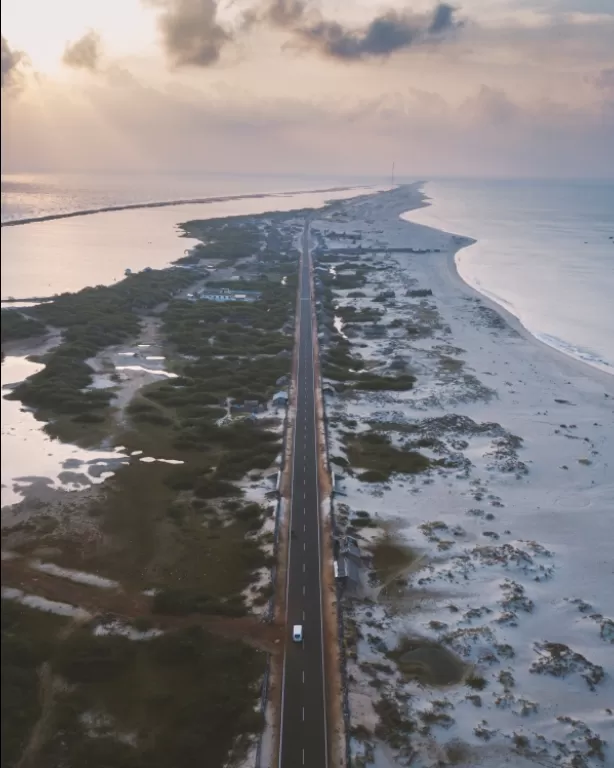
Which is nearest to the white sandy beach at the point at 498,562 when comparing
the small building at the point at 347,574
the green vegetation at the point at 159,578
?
the small building at the point at 347,574

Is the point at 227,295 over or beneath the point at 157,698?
over

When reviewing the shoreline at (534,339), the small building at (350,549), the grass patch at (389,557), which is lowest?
the grass patch at (389,557)

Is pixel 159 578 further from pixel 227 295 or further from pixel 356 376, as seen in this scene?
pixel 227 295

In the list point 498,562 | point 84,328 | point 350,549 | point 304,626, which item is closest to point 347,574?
point 350,549

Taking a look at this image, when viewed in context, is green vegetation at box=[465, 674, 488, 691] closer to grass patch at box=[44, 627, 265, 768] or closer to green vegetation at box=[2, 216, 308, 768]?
grass patch at box=[44, 627, 265, 768]

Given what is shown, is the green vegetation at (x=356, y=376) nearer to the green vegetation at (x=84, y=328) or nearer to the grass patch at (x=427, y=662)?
the green vegetation at (x=84, y=328)

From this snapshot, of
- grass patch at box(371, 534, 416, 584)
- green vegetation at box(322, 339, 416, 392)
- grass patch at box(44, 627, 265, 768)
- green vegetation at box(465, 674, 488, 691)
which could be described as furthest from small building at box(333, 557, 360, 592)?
green vegetation at box(322, 339, 416, 392)
